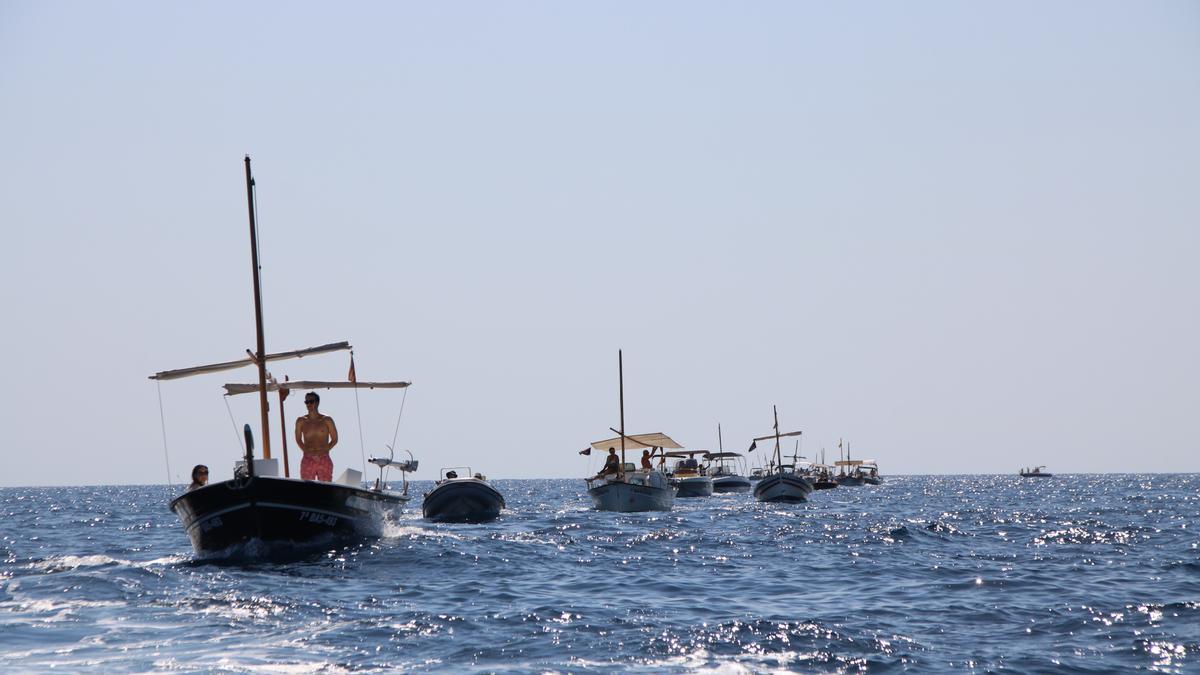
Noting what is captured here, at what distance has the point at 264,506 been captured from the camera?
2239 centimetres

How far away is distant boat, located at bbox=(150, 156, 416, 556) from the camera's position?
22.3 meters

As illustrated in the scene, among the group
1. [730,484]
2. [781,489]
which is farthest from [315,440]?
[730,484]

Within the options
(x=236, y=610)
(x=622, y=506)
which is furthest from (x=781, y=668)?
(x=622, y=506)

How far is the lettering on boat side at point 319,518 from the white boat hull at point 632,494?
25880 millimetres

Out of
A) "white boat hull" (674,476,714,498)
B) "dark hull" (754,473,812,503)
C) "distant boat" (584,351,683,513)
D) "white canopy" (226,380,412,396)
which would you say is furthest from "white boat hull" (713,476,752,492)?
"white canopy" (226,380,412,396)

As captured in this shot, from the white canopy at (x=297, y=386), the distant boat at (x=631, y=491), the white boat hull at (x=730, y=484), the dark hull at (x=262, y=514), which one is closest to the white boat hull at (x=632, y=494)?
the distant boat at (x=631, y=491)

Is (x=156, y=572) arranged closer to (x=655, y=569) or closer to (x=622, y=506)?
(x=655, y=569)

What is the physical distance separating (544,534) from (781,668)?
20779mm

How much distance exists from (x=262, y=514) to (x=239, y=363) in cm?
464

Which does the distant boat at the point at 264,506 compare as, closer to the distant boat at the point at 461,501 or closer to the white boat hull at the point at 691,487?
the distant boat at the point at 461,501

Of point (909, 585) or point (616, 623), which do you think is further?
point (909, 585)

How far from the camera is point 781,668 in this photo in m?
12.6

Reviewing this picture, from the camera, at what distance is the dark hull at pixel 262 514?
22297 mm

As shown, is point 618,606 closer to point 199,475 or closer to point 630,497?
point 199,475
